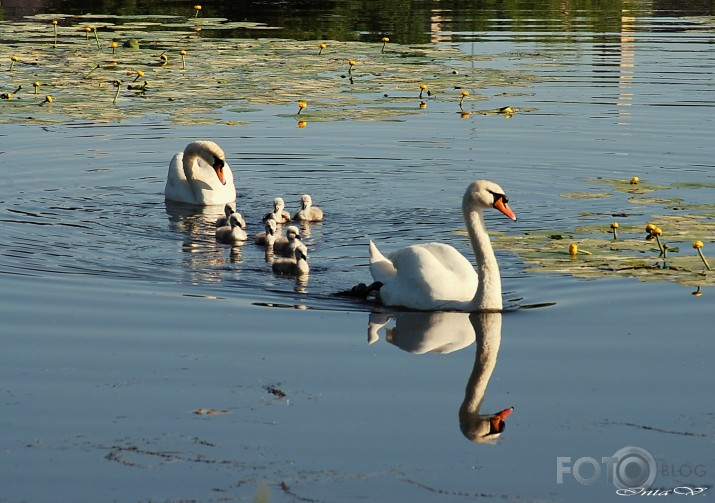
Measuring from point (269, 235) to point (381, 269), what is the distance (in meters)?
2.23

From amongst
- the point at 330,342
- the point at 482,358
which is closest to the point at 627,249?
the point at 482,358

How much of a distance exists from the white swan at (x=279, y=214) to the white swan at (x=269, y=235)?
20.3 inches

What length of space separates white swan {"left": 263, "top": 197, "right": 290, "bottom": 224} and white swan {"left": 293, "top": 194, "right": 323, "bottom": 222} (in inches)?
5.1

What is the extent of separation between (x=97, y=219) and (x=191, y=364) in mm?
5152

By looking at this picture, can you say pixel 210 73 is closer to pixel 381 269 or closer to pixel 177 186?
pixel 177 186

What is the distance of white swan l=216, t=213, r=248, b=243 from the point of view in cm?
1200

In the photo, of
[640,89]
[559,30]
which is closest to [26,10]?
[559,30]

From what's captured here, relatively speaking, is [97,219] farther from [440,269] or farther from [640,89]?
[640,89]

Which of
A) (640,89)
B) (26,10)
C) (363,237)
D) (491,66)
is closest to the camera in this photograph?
(363,237)

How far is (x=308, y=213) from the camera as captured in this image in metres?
12.6

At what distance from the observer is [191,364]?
25.6 ft

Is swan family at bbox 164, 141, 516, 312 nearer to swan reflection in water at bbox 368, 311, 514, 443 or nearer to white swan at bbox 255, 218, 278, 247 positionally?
swan reflection in water at bbox 368, 311, 514, 443

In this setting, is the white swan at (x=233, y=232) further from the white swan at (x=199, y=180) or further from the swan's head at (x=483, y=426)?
the swan's head at (x=483, y=426)

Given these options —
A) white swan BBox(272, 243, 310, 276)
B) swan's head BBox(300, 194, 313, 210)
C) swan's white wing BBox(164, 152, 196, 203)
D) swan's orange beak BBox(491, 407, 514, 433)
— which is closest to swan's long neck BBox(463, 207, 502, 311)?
white swan BBox(272, 243, 310, 276)
